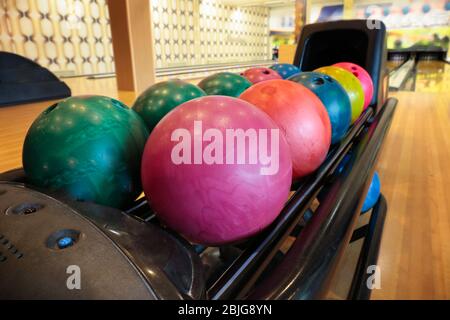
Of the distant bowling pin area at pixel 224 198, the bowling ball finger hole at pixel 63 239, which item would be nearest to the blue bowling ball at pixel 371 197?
the distant bowling pin area at pixel 224 198

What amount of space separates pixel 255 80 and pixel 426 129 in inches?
64.9

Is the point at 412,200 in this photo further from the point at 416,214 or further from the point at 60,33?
the point at 60,33

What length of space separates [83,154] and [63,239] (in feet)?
0.81

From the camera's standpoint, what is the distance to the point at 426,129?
7.73ft

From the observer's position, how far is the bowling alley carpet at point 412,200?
0.87 metres

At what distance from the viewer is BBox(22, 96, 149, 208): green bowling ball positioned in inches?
23.7

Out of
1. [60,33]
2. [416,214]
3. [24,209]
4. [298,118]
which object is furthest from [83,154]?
[60,33]

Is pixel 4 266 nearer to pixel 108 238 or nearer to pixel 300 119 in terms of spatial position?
pixel 108 238

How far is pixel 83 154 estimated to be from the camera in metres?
0.60

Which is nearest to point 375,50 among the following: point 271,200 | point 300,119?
point 300,119

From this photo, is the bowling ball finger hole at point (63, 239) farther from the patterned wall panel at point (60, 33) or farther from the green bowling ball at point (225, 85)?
the patterned wall panel at point (60, 33)

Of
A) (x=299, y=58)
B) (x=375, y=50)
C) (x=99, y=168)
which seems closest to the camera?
(x=99, y=168)

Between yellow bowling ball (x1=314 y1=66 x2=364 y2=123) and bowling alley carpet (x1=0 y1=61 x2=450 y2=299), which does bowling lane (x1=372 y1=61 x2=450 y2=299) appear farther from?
yellow bowling ball (x1=314 y1=66 x2=364 y2=123)
